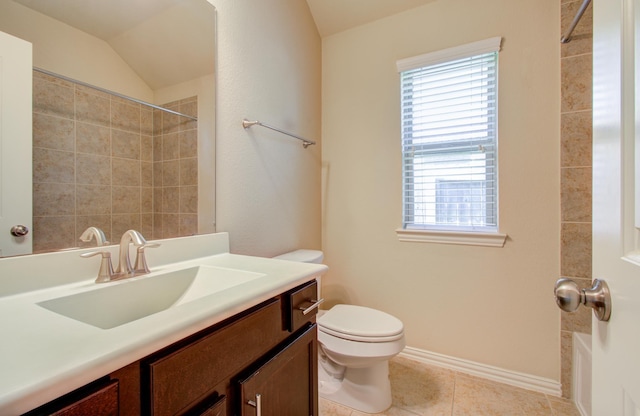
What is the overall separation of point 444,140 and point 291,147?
0.99 metres

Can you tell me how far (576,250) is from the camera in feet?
4.66

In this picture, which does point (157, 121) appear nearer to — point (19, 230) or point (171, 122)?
point (171, 122)

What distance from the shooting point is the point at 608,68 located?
0.47 m

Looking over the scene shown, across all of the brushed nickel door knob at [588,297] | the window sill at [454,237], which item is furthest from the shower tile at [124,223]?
the window sill at [454,237]

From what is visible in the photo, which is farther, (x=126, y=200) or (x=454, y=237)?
(x=454, y=237)

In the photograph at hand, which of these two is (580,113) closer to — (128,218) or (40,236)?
(128,218)

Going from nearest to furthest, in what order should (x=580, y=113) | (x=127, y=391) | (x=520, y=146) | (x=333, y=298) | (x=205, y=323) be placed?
1. (x=127, y=391)
2. (x=205, y=323)
3. (x=580, y=113)
4. (x=520, y=146)
5. (x=333, y=298)

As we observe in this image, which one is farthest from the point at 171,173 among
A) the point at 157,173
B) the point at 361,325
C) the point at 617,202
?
the point at 617,202

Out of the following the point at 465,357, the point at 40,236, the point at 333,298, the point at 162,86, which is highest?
the point at 162,86

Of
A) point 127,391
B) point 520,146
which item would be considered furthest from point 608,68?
point 520,146

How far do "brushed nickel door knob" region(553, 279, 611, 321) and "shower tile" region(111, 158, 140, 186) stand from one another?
47.6 inches

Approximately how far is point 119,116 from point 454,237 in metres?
1.78

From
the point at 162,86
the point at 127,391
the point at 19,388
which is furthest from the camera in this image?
the point at 162,86

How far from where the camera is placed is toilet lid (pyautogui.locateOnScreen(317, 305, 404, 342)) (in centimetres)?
131
